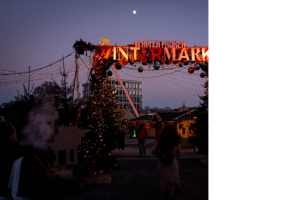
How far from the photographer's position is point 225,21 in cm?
235

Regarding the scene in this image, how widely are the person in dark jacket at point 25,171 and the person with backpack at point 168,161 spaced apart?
7.38 feet

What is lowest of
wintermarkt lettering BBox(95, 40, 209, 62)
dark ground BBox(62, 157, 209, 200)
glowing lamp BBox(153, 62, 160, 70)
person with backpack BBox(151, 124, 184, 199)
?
dark ground BBox(62, 157, 209, 200)

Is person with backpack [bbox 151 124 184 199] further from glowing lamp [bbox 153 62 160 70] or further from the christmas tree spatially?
glowing lamp [bbox 153 62 160 70]

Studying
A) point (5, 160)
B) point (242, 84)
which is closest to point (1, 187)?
point (5, 160)

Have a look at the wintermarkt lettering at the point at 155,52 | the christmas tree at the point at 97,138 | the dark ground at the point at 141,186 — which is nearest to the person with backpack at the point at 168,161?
the dark ground at the point at 141,186

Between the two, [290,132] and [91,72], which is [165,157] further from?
[91,72]

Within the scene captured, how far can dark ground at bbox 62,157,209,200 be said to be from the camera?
5000 mm

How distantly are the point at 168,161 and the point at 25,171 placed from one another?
97.6 inches

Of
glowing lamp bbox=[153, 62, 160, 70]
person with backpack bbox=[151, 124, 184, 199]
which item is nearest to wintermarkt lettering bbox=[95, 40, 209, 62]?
glowing lamp bbox=[153, 62, 160, 70]

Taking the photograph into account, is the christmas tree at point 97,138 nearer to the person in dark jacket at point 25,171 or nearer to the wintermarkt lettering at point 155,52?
the wintermarkt lettering at point 155,52

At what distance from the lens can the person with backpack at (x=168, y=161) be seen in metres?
3.97

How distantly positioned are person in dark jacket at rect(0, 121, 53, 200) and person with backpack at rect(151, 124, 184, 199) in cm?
225

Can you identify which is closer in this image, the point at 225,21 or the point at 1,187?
the point at 1,187

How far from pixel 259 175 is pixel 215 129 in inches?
23.1
